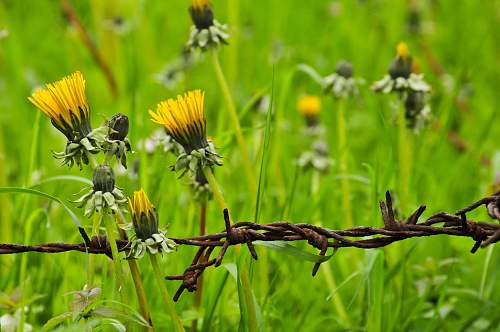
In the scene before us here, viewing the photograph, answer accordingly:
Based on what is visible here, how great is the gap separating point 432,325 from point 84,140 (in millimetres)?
1024

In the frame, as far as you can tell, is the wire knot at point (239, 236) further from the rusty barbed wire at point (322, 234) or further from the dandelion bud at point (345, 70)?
the dandelion bud at point (345, 70)

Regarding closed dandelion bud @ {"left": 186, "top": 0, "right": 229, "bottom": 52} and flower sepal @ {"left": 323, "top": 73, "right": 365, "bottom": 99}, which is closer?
closed dandelion bud @ {"left": 186, "top": 0, "right": 229, "bottom": 52}

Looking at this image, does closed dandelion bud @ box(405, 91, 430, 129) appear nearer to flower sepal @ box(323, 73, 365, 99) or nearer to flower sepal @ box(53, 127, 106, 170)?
flower sepal @ box(323, 73, 365, 99)

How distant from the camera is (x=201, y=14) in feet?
6.50

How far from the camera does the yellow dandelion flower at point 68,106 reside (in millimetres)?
1368

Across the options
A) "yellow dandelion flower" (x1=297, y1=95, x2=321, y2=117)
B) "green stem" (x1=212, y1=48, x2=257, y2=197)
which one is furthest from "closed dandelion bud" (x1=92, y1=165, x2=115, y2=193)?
"yellow dandelion flower" (x1=297, y1=95, x2=321, y2=117)

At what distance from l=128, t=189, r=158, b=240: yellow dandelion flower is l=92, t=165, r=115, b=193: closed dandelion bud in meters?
0.04

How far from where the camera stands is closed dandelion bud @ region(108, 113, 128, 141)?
1435mm

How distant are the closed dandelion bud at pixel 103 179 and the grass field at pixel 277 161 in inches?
8.5

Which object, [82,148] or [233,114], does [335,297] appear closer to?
[233,114]

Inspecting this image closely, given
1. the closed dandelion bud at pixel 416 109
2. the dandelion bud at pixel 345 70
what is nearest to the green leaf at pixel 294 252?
the closed dandelion bud at pixel 416 109

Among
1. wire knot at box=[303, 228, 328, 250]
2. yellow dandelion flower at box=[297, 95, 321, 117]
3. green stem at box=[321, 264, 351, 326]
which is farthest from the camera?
yellow dandelion flower at box=[297, 95, 321, 117]

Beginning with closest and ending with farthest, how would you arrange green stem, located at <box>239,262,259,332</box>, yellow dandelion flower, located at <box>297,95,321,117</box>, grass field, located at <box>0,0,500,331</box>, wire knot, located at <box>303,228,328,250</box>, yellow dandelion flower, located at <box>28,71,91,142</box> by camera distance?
yellow dandelion flower, located at <box>28,71,91,142</box> < wire knot, located at <box>303,228,328,250</box> < green stem, located at <box>239,262,259,332</box> < grass field, located at <box>0,0,500,331</box> < yellow dandelion flower, located at <box>297,95,321,117</box>

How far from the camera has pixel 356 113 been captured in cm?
398
